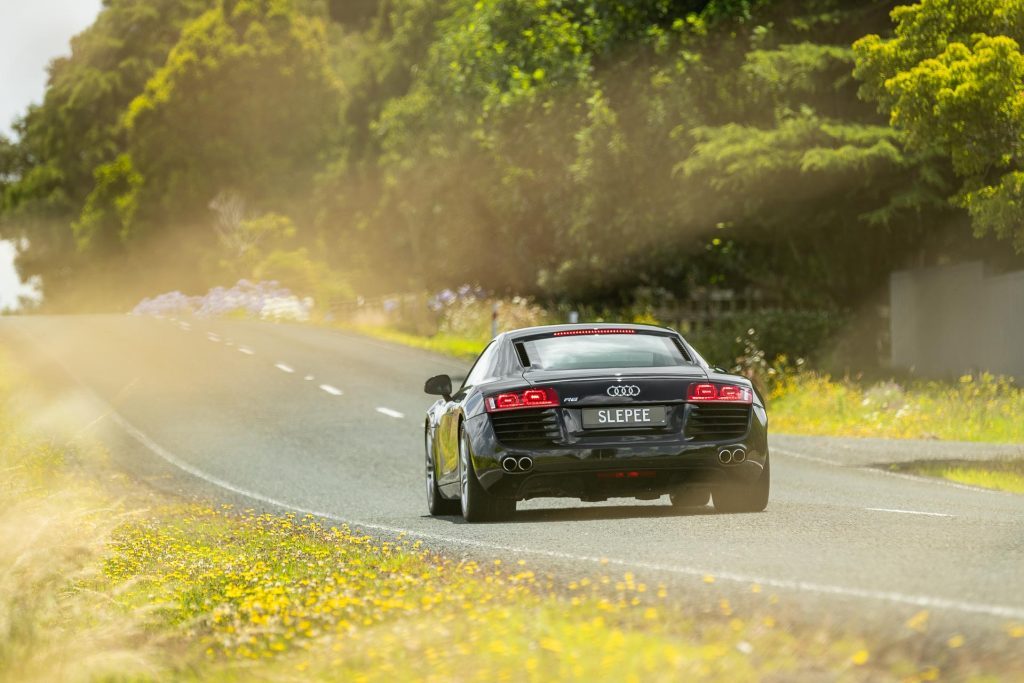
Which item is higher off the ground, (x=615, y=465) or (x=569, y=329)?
(x=569, y=329)

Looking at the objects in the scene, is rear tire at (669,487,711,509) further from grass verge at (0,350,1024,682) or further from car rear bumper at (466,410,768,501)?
grass verge at (0,350,1024,682)

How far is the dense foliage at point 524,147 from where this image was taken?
25.2 m

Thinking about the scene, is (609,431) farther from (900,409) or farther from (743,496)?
(900,409)

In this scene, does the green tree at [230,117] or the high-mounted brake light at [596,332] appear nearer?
the high-mounted brake light at [596,332]

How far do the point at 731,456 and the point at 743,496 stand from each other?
753 millimetres

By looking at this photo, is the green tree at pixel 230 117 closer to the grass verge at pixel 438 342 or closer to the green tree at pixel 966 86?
the grass verge at pixel 438 342

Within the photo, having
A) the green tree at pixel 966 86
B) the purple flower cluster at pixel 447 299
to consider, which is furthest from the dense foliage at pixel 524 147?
the purple flower cluster at pixel 447 299

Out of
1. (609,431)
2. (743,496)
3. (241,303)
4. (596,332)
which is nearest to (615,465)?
(609,431)

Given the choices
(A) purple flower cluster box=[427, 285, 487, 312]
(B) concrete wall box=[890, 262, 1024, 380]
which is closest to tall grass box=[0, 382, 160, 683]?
(B) concrete wall box=[890, 262, 1024, 380]

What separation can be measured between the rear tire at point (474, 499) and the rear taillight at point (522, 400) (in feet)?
1.42

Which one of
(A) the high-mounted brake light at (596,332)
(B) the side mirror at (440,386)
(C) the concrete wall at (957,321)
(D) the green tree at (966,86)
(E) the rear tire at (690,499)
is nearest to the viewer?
(A) the high-mounted brake light at (596,332)

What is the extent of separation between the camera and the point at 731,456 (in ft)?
35.7

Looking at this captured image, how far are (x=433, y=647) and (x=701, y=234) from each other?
24.0m

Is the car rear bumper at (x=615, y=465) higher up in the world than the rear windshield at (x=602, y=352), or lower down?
lower down
